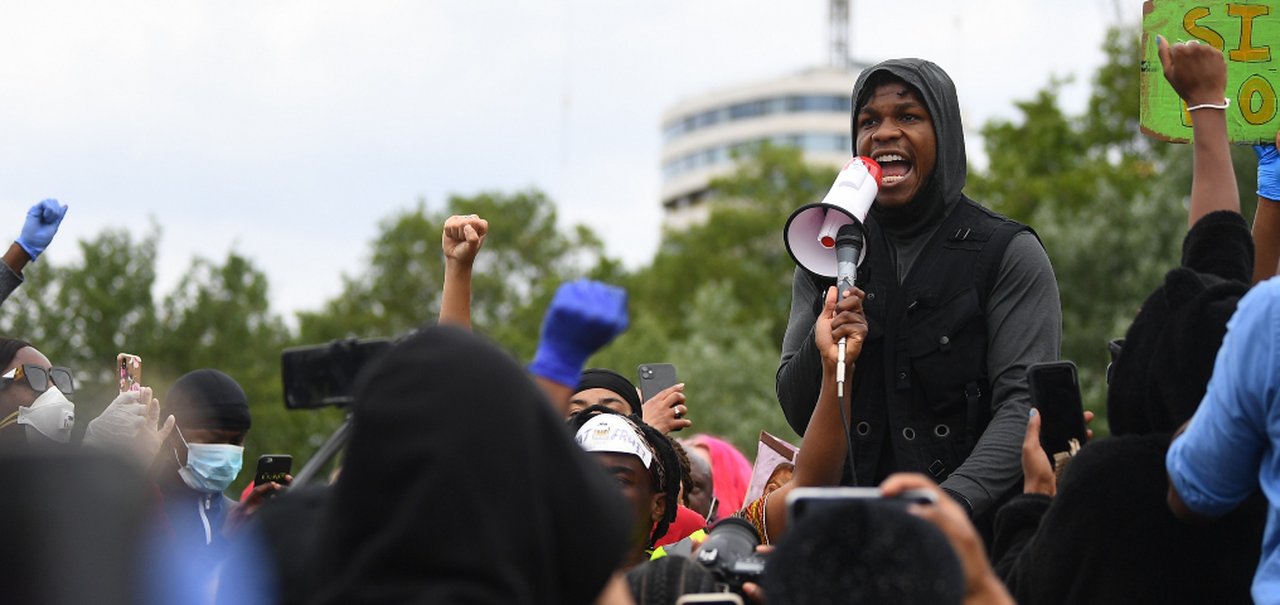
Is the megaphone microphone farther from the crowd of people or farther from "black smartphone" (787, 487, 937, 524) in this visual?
"black smartphone" (787, 487, 937, 524)

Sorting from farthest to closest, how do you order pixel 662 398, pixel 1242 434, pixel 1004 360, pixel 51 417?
pixel 662 398, pixel 51 417, pixel 1004 360, pixel 1242 434

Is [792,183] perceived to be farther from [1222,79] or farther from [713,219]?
[1222,79]

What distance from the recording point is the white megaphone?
5.21 m

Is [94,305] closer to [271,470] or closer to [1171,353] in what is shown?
[271,470]

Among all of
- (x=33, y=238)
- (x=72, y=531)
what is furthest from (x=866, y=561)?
(x=33, y=238)

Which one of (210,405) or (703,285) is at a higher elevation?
(210,405)

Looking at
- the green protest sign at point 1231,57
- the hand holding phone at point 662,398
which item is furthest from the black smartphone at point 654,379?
the green protest sign at point 1231,57

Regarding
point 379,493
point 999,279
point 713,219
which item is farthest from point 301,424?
point 379,493

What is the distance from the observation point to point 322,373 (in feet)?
30.8

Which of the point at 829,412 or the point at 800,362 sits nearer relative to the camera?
the point at 829,412

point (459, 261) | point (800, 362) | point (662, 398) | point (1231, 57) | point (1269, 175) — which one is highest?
point (1231, 57)

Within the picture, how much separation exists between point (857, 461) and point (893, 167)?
37.4 inches

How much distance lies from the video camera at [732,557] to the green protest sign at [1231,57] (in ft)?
6.48

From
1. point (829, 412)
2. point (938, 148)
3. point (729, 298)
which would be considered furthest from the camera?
point (729, 298)
